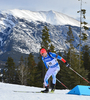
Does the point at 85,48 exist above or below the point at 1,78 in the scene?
above

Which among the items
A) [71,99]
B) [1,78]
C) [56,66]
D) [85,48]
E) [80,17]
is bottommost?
[1,78]

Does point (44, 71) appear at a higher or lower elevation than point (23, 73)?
higher

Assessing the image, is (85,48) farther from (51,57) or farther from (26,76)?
(51,57)

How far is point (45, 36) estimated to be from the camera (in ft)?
133

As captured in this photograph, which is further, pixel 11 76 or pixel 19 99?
pixel 11 76

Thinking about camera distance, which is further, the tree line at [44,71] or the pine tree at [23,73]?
the pine tree at [23,73]

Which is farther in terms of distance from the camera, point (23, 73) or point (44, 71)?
point (44, 71)

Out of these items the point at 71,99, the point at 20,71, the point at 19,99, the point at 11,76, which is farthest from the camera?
the point at 11,76

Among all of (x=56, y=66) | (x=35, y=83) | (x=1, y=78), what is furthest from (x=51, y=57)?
(x=1, y=78)

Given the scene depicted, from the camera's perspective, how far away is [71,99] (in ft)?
18.1

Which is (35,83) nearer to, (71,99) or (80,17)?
(80,17)

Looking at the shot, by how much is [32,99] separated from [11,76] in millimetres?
52831

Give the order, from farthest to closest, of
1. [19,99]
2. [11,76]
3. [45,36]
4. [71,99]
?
[11,76], [45,36], [71,99], [19,99]

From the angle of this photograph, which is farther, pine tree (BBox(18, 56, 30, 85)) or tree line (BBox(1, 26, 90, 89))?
pine tree (BBox(18, 56, 30, 85))
